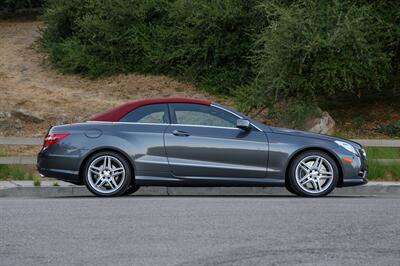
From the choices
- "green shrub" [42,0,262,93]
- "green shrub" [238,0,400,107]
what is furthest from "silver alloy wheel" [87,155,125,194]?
"green shrub" [42,0,262,93]

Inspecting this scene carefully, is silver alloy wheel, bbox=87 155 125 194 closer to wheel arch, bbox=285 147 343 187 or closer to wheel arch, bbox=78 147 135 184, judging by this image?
wheel arch, bbox=78 147 135 184

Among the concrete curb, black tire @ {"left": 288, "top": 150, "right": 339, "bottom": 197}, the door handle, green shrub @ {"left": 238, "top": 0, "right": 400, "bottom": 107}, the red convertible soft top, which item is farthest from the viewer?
green shrub @ {"left": 238, "top": 0, "right": 400, "bottom": 107}

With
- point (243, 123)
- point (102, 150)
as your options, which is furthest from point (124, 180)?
point (243, 123)

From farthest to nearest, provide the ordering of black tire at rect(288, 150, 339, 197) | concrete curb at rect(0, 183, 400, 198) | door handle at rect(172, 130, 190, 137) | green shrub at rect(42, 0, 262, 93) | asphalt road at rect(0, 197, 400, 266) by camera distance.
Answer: green shrub at rect(42, 0, 262, 93)
concrete curb at rect(0, 183, 400, 198)
door handle at rect(172, 130, 190, 137)
black tire at rect(288, 150, 339, 197)
asphalt road at rect(0, 197, 400, 266)

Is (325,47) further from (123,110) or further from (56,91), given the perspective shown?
(123,110)

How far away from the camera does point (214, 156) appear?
13648 millimetres

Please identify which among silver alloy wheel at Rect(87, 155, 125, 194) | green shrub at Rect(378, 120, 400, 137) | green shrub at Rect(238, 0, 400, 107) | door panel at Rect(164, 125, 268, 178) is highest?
green shrub at Rect(238, 0, 400, 107)

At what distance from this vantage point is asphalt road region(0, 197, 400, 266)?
7.97 m

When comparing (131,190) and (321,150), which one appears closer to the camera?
(321,150)

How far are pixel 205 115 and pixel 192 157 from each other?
0.69m

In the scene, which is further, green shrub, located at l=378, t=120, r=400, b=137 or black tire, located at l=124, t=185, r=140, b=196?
green shrub, located at l=378, t=120, r=400, b=137

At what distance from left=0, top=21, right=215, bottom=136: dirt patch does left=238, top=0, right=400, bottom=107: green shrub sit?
447 cm

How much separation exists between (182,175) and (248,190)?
1865mm

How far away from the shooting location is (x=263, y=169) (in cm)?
1365
